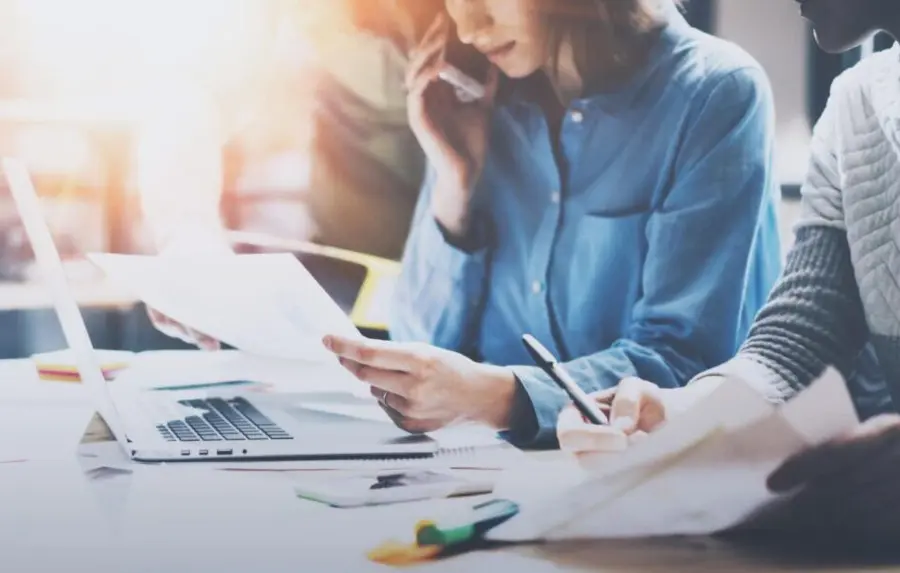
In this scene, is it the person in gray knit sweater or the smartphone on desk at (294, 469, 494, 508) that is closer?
the smartphone on desk at (294, 469, 494, 508)

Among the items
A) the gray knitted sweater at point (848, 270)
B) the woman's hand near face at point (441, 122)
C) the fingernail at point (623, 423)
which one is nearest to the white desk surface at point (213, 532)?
the fingernail at point (623, 423)

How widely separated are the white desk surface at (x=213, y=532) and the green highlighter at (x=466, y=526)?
0.05 ft

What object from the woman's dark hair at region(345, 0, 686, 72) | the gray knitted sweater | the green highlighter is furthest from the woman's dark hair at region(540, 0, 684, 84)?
the green highlighter

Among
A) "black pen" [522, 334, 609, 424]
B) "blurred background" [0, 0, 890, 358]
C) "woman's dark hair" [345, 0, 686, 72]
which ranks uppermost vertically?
"woman's dark hair" [345, 0, 686, 72]

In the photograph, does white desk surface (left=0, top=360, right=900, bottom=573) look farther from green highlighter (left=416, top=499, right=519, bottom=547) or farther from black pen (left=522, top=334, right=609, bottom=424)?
black pen (left=522, top=334, right=609, bottom=424)

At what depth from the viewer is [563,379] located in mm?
1013

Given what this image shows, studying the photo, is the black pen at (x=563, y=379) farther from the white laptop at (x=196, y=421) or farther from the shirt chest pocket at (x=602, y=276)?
the white laptop at (x=196, y=421)

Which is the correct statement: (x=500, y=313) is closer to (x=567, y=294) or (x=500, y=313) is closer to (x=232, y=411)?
(x=567, y=294)

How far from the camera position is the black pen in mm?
993

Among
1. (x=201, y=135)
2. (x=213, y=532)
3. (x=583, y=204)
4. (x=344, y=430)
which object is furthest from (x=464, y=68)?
(x=213, y=532)

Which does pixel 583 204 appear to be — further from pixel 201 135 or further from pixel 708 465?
pixel 201 135

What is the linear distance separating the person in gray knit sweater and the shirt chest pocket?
0.08 m

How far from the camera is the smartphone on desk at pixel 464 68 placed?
104cm

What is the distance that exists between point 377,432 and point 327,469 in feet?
0.23
